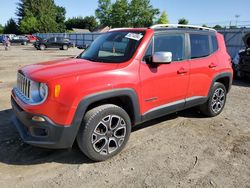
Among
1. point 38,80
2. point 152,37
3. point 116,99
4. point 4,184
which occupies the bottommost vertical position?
point 4,184

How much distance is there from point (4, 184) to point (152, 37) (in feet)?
9.54

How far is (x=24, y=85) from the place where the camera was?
3920 mm

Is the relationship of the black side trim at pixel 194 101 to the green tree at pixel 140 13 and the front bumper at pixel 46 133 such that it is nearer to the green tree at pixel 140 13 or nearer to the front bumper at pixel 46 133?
the front bumper at pixel 46 133

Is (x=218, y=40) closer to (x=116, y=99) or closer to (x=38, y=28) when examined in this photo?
(x=116, y=99)

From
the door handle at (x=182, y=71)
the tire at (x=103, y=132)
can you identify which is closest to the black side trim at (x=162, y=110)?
the tire at (x=103, y=132)

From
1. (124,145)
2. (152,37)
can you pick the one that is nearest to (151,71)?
(152,37)

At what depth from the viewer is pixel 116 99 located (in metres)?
4.06

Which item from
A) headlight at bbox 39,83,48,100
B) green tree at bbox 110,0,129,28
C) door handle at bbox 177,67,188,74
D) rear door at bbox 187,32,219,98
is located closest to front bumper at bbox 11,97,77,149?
headlight at bbox 39,83,48,100

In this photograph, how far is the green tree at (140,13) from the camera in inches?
2726

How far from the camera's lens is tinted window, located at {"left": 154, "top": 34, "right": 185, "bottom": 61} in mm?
4418

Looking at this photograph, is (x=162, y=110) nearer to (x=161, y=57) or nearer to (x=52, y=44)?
(x=161, y=57)

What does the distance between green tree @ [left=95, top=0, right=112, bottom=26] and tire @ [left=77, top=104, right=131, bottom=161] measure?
243ft

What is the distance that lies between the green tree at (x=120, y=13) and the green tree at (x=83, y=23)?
2556cm

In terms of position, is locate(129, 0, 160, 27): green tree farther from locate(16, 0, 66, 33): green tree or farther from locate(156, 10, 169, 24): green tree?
locate(16, 0, 66, 33): green tree
